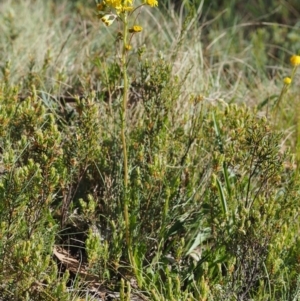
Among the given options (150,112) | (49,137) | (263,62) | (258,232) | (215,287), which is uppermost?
(49,137)

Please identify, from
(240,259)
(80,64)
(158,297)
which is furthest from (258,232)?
(80,64)

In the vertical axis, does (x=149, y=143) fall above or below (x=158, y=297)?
above

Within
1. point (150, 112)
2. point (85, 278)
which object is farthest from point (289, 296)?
point (150, 112)

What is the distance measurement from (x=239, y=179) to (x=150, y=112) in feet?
1.57

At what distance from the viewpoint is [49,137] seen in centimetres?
277

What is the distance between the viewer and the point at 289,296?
2746 mm

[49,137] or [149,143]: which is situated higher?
[49,137]

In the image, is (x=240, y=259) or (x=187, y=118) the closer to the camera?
(x=240, y=259)

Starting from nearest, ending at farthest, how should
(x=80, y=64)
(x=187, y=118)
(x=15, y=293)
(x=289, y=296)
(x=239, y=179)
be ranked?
1. (x=15, y=293)
2. (x=289, y=296)
3. (x=239, y=179)
4. (x=187, y=118)
5. (x=80, y=64)

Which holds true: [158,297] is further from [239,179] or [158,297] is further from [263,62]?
[263,62]

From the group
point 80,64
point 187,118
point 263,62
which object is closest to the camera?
point 187,118

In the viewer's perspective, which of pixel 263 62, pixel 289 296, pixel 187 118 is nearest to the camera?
pixel 289 296

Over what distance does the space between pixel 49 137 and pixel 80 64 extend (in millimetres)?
1659

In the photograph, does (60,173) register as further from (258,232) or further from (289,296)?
(289,296)
